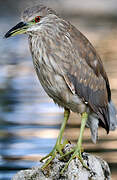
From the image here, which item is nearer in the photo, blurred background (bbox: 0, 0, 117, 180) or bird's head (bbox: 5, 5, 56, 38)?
bird's head (bbox: 5, 5, 56, 38)

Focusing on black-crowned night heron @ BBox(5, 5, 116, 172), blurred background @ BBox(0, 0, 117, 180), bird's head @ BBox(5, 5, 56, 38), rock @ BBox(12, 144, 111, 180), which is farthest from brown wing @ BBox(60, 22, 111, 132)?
blurred background @ BBox(0, 0, 117, 180)

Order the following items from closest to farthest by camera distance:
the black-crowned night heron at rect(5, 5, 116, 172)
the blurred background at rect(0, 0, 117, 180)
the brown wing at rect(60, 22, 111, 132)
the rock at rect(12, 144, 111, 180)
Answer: the rock at rect(12, 144, 111, 180) → the black-crowned night heron at rect(5, 5, 116, 172) → the brown wing at rect(60, 22, 111, 132) → the blurred background at rect(0, 0, 117, 180)

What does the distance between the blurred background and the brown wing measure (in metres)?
1.82

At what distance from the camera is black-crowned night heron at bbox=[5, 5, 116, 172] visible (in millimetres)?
7023

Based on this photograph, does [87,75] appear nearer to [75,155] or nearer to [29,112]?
[75,155]

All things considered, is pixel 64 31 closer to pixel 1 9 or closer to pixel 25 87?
pixel 25 87

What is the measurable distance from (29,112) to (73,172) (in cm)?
585

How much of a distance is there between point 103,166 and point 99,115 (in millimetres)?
658

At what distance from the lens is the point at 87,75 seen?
7.55m

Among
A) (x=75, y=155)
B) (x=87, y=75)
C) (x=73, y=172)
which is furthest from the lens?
(x=87, y=75)

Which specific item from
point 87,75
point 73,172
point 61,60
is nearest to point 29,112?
point 87,75

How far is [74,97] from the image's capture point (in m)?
7.26

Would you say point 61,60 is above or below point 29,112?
above

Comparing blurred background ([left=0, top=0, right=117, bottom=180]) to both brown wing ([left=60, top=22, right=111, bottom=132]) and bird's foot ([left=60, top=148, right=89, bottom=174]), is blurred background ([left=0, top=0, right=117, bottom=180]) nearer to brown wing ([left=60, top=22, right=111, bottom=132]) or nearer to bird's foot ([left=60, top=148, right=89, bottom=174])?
brown wing ([left=60, top=22, right=111, bottom=132])
